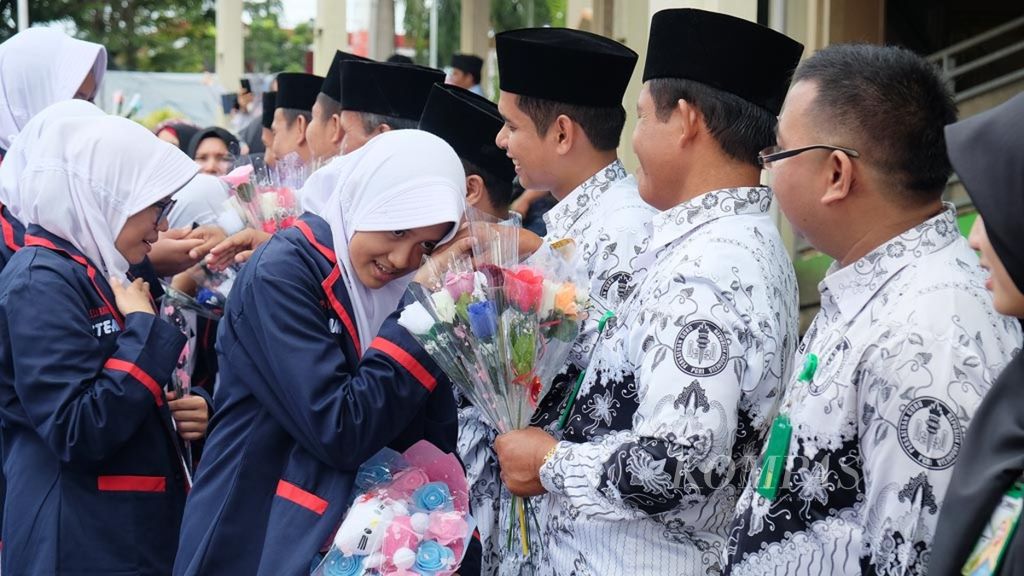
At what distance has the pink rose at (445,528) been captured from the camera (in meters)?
3.12

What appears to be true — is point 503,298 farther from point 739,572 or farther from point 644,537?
point 739,572

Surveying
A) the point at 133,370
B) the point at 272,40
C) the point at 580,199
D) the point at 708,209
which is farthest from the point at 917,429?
the point at 272,40

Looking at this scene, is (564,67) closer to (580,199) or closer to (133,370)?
(580,199)

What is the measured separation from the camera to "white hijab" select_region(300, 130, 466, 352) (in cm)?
323

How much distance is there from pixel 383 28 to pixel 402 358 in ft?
44.5

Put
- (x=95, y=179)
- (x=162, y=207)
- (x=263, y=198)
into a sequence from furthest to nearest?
(x=263, y=198) < (x=162, y=207) < (x=95, y=179)

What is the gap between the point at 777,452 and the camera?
2.36 m

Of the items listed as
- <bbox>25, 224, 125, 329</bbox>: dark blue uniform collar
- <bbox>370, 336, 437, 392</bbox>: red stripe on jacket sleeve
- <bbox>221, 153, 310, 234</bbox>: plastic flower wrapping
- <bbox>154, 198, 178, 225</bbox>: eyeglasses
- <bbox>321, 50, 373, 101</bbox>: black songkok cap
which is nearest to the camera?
<bbox>370, 336, 437, 392</bbox>: red stripe on jacket sleeve

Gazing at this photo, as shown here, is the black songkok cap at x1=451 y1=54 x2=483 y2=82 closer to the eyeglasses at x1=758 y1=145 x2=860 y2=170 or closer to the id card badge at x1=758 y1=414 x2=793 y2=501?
the eyeglasses at x1=758 y1=145 x2=860 y2=170

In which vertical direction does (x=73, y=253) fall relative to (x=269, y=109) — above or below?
above

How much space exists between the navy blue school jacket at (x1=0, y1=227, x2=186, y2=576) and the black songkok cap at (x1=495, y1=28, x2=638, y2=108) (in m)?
1.32

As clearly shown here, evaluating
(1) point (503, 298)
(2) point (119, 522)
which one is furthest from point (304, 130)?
(1) point (503, 298)

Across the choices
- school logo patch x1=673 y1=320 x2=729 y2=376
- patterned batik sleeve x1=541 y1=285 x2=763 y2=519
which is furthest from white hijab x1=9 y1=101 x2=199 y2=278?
school logo patch x1=673 y1=320 x2=729 y2=376

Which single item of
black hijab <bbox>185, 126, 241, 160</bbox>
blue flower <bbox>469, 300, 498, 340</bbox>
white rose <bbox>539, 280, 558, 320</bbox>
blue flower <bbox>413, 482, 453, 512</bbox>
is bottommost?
black hijab <bbox>185, 126, 241, 160</bbox>
